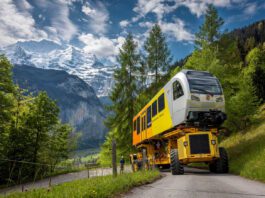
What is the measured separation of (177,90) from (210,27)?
1824cm

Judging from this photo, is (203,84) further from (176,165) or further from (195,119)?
(176,165)

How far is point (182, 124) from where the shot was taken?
13.9 meters

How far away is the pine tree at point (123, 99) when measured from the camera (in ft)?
98.2

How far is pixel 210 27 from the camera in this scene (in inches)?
1162

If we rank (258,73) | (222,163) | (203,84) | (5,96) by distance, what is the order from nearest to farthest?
(222,163) → (203,84) → (5,96) → (258,73)

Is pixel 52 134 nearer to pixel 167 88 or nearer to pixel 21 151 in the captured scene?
pixel 21 151

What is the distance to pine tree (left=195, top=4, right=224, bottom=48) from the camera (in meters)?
29.5

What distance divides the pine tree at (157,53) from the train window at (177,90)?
18149mm

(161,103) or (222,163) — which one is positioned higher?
(161,103)

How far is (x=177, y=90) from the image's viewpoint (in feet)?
46.6

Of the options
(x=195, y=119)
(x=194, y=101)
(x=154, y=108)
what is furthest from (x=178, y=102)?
(x=154, y=108)

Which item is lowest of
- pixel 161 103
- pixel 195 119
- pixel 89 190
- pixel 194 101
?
pixel 89 190

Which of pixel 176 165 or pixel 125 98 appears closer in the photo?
pixel 176 165

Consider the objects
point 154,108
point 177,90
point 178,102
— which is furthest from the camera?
point 154,108
